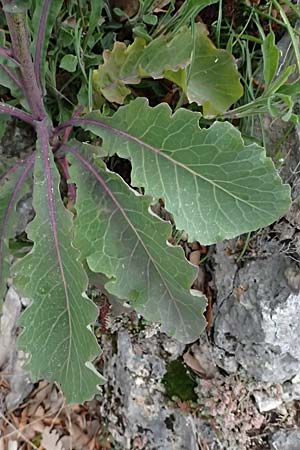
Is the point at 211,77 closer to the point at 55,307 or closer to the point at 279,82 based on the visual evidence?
the point at 279,82

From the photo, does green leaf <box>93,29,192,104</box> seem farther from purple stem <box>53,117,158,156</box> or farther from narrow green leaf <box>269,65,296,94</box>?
narrow green leaf <box>269,65,296,94</box>

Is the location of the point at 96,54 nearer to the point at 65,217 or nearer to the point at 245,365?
the point at 65,217

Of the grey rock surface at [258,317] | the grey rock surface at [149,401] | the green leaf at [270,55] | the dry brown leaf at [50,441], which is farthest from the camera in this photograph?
the dry brown leaf at [50,441]

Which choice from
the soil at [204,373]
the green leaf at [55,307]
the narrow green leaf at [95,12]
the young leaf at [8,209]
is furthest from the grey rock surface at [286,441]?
the narrow green leaf at [95,12]

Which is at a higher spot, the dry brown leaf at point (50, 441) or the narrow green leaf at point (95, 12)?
the narrow green leaf at point (95, 12)

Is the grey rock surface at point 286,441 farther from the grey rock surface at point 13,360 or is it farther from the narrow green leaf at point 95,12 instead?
the narrow green leaf at point 95,12

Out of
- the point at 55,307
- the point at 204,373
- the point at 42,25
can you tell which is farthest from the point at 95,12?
the point at 204,373

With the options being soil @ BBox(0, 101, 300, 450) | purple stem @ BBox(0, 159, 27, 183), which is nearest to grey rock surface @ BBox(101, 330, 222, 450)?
soil @ BBox(0, 101, 300, 450)

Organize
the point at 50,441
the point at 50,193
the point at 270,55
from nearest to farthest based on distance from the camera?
the point at 270,55
the point at 50,193
the point at 50,441
